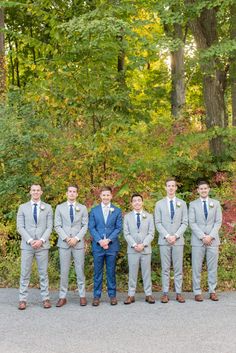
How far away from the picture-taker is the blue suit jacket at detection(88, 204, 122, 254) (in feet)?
27.5

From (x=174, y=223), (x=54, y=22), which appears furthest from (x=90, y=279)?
(x=54, y=22)

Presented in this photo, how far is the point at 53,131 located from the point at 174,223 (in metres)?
3.63

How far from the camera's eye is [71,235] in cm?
839

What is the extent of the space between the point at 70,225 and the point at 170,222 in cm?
168

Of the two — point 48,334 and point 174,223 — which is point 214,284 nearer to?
point 174,223

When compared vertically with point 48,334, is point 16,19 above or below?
above

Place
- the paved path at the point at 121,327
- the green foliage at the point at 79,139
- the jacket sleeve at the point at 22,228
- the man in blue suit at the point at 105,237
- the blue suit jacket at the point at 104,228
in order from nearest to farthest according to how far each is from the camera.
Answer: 1. the paved path at the point at 121,327
2. the jacket sleeve at the point at 22,228
3. the man in blue suit at the point at 105,237
4. the blue suit jacket at the point at 104,228
5. the green foliage at the point at 79,139

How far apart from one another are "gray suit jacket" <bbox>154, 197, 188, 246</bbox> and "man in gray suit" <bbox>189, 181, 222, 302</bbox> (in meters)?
0.18

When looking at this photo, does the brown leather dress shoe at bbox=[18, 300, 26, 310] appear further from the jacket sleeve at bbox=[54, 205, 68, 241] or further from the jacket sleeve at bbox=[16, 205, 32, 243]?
the jacket sleeve at bbox=[54, 205, 68, 241]

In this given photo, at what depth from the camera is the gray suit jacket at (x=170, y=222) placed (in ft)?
27.9

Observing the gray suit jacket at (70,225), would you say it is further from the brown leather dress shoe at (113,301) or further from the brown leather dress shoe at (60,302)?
the brown leather dress shoe at (113,301)

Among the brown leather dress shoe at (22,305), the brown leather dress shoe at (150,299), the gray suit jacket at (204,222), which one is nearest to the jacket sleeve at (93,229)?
the brown leather dress shoe at (150,299)

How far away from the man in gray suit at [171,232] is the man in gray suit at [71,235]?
50.8 inches

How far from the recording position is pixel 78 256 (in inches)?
328
